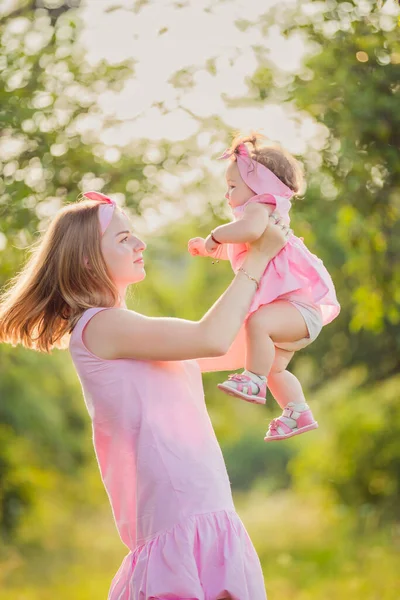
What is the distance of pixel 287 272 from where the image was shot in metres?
2.58

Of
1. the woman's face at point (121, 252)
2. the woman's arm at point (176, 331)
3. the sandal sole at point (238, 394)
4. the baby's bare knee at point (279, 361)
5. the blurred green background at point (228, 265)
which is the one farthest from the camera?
the blurred green background at point (228, 265)

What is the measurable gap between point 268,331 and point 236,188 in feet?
1.31

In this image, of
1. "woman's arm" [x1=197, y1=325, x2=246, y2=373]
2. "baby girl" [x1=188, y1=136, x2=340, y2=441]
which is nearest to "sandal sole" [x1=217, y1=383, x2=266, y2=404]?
"baby girl" [x1=188, y1=136, x2=340, y2=441]

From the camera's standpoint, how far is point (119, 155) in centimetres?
526

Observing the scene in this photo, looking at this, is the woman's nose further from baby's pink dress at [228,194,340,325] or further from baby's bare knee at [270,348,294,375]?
baby's bare knee at [270,348,294,375]

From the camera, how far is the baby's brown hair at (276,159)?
2.63m

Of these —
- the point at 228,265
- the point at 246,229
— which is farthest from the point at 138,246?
the point at 228,265

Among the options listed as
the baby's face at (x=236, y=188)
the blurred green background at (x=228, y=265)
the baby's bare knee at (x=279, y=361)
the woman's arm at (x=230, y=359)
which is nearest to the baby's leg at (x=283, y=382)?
the baby's bare knee at (x=279, y=361)

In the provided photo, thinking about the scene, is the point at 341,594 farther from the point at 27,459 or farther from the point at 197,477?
the point at 197,477

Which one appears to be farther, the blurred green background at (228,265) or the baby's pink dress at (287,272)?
the blurred green background at (228,265)

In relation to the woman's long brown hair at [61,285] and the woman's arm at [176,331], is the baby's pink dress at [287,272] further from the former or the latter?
the woman's long brown hair at [61,285]

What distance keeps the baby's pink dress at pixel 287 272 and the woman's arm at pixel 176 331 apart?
10 centimetres

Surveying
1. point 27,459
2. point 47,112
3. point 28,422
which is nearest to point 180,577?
point 47,112

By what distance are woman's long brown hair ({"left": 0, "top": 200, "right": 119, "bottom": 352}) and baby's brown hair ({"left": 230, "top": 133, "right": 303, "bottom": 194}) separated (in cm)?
45
